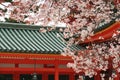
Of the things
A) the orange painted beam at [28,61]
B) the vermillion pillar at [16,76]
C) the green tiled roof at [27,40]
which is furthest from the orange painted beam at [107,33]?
the vermillion pillar at [16,76]

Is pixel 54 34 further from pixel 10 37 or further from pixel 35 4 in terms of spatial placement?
pixel 35 4

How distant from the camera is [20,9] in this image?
726 centimetres

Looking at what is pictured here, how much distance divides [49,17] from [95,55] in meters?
1.99

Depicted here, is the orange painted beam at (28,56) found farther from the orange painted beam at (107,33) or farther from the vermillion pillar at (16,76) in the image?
the vermillion pillar at (16,76)

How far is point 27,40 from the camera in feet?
47.1

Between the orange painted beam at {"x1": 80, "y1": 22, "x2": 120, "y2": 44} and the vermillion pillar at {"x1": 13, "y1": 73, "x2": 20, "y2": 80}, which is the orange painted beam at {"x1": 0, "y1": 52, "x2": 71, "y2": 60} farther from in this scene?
the vermillion pillar at {"x1": 13, "y1": 73, "x2": 20, "y2": 80}

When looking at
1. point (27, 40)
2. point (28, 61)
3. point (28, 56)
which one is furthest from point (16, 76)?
point (28, 56)

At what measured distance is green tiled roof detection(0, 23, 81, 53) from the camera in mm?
12883

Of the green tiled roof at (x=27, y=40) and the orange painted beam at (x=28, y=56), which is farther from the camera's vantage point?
the green tiled roof at (x=27, y=40)

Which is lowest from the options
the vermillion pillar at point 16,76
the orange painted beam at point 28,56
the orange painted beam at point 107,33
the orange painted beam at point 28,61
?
the vermillion pillar at point 16,76

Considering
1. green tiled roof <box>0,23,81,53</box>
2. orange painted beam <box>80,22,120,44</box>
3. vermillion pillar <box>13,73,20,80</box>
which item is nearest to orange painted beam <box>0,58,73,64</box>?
green tiled roof <box>0,23,81,53</box>

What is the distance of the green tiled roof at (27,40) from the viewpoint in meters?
12.9

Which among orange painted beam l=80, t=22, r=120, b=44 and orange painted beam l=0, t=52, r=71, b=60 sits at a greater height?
orange painted beam l=80, t=22, r=120, b=44

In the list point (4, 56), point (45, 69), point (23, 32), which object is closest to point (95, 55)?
point (4, 56)
